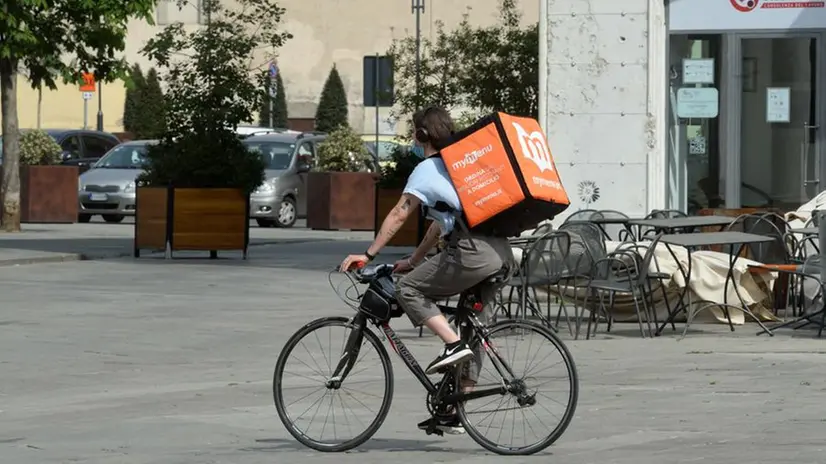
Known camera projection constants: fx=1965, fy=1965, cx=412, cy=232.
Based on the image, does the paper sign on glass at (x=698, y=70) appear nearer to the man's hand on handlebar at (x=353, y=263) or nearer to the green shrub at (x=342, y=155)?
the man's hand on handlebar at (x=353, y=263)

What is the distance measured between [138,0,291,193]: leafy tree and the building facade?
526 cm

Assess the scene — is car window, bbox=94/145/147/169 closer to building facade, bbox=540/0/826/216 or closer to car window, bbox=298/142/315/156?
car window, bbox=298/142/315/156

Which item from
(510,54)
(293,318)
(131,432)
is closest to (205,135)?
(510,54)

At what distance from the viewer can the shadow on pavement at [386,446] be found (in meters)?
8.52

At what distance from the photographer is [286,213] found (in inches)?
1315

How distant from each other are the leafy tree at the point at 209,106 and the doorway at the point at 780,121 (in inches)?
255

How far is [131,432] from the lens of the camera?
29.9ft

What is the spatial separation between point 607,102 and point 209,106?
634 cm

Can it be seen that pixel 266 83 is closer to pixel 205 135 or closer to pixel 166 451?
pixel 205 135

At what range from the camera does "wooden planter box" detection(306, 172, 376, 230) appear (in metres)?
32.0

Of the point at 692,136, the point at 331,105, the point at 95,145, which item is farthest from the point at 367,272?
the point at 331,105

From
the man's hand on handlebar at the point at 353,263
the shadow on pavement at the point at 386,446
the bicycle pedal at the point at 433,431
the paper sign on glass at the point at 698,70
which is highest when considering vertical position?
the paper sign on glass at the point at 698,70

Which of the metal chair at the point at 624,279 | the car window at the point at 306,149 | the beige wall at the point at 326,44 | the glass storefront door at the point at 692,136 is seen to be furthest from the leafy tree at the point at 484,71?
the beige wall at the point at 326,44

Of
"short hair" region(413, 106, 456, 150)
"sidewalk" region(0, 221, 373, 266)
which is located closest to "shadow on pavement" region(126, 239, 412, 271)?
"sidewalk" region(0, 221, 373, 266)
